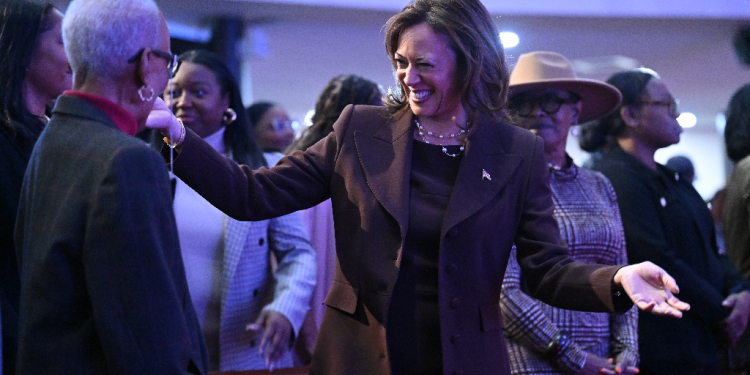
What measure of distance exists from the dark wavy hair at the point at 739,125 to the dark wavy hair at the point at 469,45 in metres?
2.26

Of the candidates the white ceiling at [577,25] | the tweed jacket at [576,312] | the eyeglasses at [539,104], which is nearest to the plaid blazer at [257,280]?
the tweed jacket at [576,312]

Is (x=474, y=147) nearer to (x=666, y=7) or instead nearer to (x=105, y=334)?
(x=105, y=334)

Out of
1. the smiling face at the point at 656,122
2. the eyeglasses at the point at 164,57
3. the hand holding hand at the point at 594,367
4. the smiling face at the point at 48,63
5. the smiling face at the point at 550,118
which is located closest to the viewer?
the eyeglasses at the point at 164,57

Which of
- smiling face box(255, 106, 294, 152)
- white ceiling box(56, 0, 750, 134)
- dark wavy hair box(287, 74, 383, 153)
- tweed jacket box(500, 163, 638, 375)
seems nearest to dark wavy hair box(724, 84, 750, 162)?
tweed jacket box(500, 163, 638, 375)

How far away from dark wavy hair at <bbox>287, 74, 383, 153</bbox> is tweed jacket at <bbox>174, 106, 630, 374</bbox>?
1.10 m

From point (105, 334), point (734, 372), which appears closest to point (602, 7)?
point (734, 372)

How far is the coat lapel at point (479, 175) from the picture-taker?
185 cm

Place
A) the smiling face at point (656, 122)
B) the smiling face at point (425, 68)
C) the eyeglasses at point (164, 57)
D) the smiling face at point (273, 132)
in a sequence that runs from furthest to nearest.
Result: the smiling face at point (273, 132), the smiling face at point (656, 122), the smiling face at point (425, 68), the eyeglasses at point (164, 57)

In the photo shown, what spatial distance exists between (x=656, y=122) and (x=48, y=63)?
2410mm

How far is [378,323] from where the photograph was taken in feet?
5.96

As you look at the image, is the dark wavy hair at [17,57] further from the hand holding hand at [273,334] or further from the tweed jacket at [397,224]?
the hand holding hand at [273,334]

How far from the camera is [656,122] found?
3.31 m

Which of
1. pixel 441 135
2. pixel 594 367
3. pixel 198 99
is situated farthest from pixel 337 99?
pixel 594 367

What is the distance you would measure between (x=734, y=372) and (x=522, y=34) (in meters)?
5.39
